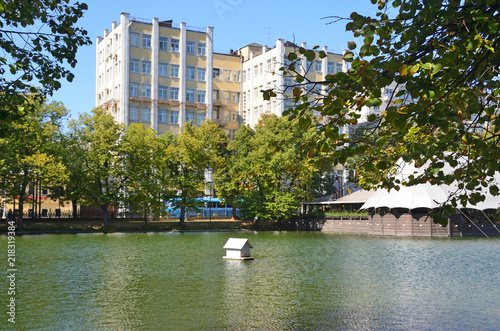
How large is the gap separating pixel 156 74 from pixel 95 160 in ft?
91.8

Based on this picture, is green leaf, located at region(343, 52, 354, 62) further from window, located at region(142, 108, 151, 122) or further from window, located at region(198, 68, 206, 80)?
window, located at region(198, 68, 206, 80)

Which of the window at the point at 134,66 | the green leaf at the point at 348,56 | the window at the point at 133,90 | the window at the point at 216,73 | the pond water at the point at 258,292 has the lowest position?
the pond water at the point at 258,292

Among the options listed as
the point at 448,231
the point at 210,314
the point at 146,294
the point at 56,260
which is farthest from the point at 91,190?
the point at 210,314

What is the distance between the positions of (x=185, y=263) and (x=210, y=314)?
13508 millimetres

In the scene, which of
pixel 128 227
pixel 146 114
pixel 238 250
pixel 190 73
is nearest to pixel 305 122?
pixel 238 250

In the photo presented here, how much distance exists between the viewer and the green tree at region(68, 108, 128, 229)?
5981 centimetres

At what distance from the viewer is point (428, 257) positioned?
3228 cm

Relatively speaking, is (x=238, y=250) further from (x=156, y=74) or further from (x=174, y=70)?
(x=174, y=70)

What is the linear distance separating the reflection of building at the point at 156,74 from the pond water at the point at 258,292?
52.3 meters

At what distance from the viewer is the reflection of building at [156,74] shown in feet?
272

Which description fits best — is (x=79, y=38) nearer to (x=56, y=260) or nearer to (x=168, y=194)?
(x=56, y=260)

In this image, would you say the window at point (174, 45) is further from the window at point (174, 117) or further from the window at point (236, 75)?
the window at point (236, 75)

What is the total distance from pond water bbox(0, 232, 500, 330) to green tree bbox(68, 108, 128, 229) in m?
26.8

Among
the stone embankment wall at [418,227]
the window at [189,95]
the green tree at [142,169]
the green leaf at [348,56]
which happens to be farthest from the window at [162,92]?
the green leaf at [348,56]
